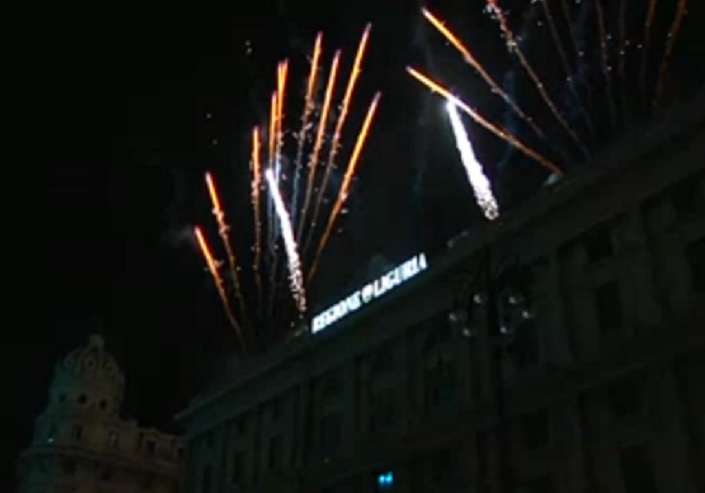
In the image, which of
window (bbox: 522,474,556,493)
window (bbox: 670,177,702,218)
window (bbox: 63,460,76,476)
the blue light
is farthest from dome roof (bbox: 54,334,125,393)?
window (bbox: 670,177,702,218)

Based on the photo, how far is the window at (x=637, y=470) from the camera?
26000 mm

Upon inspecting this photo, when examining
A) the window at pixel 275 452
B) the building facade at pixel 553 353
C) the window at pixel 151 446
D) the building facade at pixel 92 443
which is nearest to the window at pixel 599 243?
the building facade at pixel 553 353

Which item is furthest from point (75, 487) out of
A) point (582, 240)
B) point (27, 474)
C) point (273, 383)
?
point (582, 240)

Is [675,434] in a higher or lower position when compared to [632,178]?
lower

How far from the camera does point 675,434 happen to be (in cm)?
2539

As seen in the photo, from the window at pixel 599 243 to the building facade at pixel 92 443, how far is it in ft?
143

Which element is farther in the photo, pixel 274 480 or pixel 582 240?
pixel 274 480

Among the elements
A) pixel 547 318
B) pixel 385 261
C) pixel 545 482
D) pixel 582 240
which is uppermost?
pixel 385 261

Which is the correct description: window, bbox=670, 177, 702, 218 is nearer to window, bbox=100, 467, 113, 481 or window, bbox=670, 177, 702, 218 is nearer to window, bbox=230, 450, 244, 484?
window, bbox=230, 450, 244, 484

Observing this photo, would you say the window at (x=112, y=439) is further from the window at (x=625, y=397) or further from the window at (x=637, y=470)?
the window at (x=637, y=470)

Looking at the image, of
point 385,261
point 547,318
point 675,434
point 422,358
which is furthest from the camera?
point 385,261

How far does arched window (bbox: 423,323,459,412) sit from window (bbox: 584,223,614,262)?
305 inches

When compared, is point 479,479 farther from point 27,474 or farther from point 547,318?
point 27,474

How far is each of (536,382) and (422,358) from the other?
24.2ft
